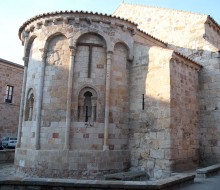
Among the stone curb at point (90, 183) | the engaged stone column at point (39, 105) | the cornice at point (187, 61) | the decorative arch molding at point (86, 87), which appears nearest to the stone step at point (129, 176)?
the stone curb at point (90, 183)

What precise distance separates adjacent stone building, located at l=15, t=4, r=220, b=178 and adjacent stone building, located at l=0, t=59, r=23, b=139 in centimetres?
1058

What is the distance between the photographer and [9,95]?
20.8 meters

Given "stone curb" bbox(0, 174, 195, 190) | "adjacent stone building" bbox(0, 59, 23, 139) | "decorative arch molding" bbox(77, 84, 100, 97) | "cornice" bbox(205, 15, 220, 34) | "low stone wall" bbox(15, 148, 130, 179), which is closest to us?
"stone curb" bbox(0, 174, 195, 190)

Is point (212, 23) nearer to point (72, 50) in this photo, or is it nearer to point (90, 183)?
point (72, 50)

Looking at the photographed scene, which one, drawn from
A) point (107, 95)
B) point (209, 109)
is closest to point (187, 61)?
point (209, 109)

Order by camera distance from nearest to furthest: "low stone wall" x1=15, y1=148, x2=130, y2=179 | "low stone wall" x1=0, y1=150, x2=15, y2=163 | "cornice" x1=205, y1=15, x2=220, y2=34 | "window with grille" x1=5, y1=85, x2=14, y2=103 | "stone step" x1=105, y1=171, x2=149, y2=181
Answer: "stone step" x1=105, y1=171, x2=149, y2=181 < "low stone wall" x1=15, y1=148, x2=130, y2=179 < "low stone wall" x1=0, y1=150, x2=15, y2=163 < "cornice" x1=205, y1=15, x2=220, y2=34 < "window with grille" x1=5, y1=85, x2=14, y2=103

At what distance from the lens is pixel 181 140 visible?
9.05 m

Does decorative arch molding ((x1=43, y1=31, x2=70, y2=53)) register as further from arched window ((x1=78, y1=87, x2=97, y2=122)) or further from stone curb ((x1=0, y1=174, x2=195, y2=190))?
stone curb ((x1=0, y1=174, x2=195, y2=190))

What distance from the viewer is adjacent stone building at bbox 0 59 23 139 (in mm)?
20047

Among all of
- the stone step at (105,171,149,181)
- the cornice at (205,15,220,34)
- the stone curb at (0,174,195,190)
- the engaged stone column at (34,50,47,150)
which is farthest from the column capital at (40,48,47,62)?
the cornice at (205,15,220,34)

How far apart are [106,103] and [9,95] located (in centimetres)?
1415

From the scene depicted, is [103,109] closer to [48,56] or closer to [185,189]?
[48,56]

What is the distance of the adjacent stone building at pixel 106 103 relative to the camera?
28.6 ft

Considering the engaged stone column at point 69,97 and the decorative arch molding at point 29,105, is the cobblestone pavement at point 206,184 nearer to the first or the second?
the engaged stone column at point 69,97
